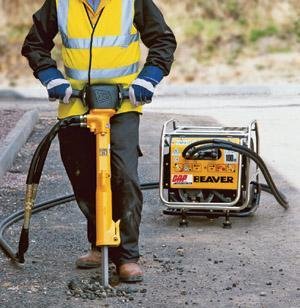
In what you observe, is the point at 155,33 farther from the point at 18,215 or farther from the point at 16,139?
the point at 16,139

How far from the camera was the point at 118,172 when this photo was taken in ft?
17.4

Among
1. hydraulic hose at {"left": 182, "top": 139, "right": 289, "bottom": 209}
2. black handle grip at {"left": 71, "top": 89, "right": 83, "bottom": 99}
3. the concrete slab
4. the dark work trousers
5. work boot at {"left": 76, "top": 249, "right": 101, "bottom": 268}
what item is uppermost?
black handle grip at {"left": 71, "top": 89, "right": 83, "bottom": 99}

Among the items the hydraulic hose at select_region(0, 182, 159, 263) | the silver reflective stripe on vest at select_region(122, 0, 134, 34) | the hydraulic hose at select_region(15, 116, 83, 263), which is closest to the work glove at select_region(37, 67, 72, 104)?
the hydraulic hose at select_region(15, 116, 83, 263)

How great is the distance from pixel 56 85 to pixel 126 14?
52 cm

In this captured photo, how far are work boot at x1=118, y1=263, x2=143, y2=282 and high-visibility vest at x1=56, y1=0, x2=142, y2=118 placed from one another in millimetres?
850

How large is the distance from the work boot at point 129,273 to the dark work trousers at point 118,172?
0.11 ft

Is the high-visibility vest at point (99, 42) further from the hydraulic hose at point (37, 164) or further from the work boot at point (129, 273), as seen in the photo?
the work boot at point (129, 273)

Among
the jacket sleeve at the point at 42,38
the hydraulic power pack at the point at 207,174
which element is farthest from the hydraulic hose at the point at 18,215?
the jacket sleeve at the point at 42,38

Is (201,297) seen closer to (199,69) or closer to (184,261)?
(184,261)

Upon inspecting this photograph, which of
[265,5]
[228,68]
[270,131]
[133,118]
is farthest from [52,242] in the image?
[265,5]

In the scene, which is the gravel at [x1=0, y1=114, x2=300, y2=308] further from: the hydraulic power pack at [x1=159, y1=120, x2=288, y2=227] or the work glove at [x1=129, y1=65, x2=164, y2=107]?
the work glove at [x1=129, y1=65, x2=164, y2=107]

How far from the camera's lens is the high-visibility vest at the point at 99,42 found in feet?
17.0

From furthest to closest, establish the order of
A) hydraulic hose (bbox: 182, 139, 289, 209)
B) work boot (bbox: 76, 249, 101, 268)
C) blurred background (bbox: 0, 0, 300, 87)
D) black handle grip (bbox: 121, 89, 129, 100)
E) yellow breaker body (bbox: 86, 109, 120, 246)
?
1. blurred background (bbox: 0, 0, 300, 87)
2. hydraulic hose (bbox: 182, 139, 289, 209)
3. work boot (bbox: 76, 249, 101, 268)
4. black handle grip (bbox: 121, 89, 129, 100)
5. yellow breaker body (bbox: 86, 109, 120, 246)

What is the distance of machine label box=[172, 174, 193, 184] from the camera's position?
22.7ft
